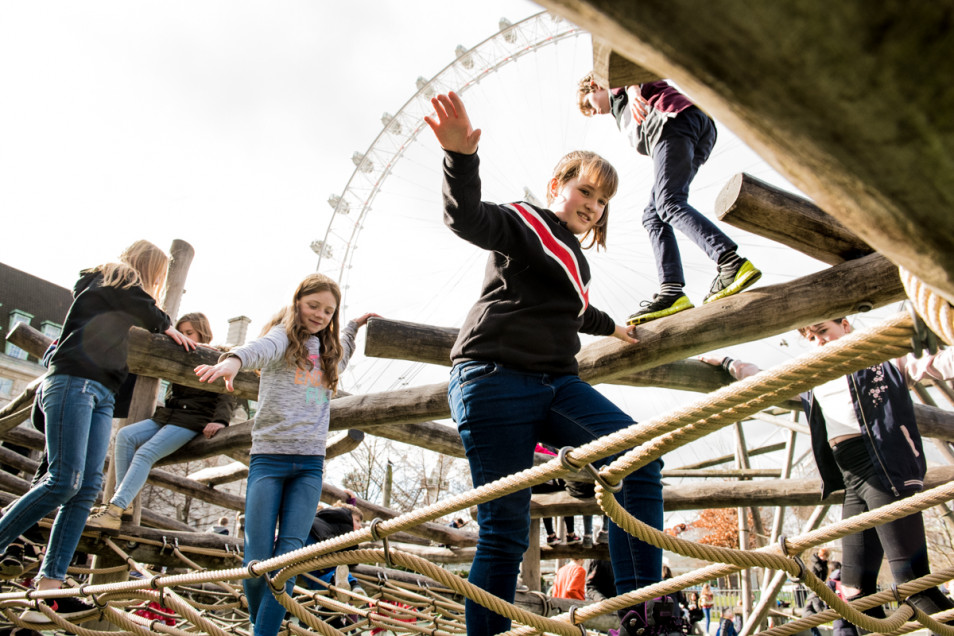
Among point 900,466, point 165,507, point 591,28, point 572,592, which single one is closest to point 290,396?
point 900,466

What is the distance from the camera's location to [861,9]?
302 millimetres

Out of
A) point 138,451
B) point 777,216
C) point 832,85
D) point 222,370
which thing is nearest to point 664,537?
point 832,85

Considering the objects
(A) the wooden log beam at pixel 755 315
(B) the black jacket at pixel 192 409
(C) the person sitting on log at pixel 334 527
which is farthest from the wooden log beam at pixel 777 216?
(C) the person sitting on log at pixel 334 527

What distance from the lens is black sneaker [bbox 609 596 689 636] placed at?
1.35 meters

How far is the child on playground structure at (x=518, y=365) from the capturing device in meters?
1.43

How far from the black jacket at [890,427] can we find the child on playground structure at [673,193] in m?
0.62

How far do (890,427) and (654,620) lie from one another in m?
1.59

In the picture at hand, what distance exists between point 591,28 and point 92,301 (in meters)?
3.00

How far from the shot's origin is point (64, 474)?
2572mm

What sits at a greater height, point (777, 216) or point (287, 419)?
point (777, 216)

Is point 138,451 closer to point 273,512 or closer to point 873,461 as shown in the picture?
point 273,512

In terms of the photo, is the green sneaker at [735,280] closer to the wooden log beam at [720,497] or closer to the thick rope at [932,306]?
the thick rope at [932,306]

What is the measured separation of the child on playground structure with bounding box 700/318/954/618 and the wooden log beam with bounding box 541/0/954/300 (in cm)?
216

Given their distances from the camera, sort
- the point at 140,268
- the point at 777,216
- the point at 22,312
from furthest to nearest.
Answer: the point at 22,312 → the point at 140,268 → the point at 777,216
